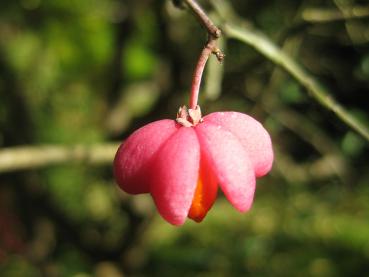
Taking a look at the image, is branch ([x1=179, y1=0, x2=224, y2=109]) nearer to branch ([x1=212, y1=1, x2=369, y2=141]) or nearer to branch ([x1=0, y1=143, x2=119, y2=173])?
branch ([x1=212, y1=1, x2=369, y2=141])

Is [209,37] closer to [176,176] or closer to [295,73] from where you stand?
[176,176]

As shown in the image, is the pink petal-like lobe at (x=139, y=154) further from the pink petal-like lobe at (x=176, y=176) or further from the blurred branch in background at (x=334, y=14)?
the blurred branch in background at (x=334, y=14)

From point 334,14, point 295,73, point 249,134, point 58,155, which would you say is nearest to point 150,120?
point 58,155

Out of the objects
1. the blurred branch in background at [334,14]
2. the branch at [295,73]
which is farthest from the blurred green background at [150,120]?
the branch at [295,73]

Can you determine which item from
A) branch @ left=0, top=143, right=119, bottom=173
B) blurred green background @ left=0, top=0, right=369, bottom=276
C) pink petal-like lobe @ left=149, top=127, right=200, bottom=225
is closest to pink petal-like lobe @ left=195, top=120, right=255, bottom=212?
pink petal-like lobe @ left=149, top=127, right=200, bottom=225

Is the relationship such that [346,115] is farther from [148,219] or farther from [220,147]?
[148,219]

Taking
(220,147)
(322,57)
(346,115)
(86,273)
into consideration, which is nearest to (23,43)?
(86,273)
